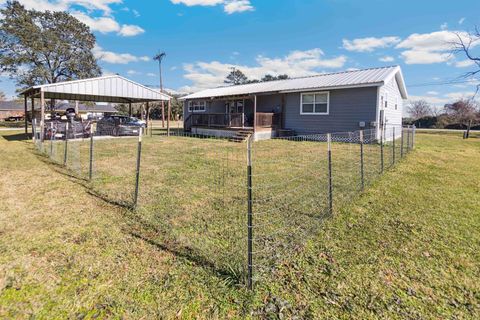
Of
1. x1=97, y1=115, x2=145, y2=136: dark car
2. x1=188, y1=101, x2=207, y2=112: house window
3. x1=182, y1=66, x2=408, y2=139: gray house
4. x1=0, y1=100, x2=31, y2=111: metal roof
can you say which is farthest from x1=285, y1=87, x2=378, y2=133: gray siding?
x1=0, y1=100, x2=31, y2=111: metal roof

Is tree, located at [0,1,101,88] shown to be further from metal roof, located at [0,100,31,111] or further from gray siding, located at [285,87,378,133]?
metal roof, located at [0,100,31,111]

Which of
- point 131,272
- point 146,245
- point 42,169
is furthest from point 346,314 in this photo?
point 42,169

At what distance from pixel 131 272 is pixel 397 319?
7.98ft

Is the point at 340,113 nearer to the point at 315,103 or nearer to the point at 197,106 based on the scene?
the point at 315,103

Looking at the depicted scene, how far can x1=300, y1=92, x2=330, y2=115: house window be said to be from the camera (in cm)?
1424

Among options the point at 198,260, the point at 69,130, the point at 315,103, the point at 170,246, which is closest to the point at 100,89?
the point at 69,130

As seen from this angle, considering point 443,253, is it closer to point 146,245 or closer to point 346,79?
point 146,245

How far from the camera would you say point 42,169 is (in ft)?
23.7

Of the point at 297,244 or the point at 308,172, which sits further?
the point at 308,172

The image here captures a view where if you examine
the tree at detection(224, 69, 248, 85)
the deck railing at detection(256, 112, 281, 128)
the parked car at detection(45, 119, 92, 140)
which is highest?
the tree at detection(224, 69, 248, 85)

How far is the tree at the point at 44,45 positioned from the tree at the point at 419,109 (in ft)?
178

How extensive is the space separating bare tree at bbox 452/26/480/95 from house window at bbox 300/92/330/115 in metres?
6.21

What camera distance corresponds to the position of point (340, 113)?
44.8 feet

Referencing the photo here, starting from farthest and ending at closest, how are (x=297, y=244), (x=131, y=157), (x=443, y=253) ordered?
(x=131, y=157) → (x=297, y=244) → (x=443, y=253)
